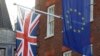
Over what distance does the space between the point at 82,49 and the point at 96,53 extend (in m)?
6.93

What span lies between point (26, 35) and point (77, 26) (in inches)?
217

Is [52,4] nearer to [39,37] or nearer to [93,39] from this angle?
[39,37]

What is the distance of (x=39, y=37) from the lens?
1378 inches

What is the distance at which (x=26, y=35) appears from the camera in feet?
86.4

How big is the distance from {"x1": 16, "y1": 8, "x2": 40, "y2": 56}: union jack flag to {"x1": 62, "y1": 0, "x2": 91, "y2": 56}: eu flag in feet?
14.0

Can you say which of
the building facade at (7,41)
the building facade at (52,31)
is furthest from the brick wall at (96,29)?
the building facade at (7,41)

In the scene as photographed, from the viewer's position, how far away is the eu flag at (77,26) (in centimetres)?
2122

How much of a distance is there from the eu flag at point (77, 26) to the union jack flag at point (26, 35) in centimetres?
428

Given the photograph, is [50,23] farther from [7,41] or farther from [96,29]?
[7,41]

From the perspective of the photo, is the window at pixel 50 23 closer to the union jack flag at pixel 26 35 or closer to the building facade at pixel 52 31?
the building facade at pixel 52 31

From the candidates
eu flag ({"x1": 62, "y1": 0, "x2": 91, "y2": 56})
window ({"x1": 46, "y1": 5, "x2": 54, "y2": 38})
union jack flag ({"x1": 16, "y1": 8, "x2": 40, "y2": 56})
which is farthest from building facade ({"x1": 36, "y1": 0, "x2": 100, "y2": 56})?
eu flag ({"x1": 62, "y1": 0, "x2": 91, "y2": 56})

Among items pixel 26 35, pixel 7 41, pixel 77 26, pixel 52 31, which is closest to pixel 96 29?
pixel 26 35

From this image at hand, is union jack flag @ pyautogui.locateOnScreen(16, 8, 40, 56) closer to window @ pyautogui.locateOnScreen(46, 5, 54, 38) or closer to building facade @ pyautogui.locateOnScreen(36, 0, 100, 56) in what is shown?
building facade @ pyautogui.locateOnScreen(36, 0, 100, 56)

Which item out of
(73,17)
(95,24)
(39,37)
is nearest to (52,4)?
(39,37)
